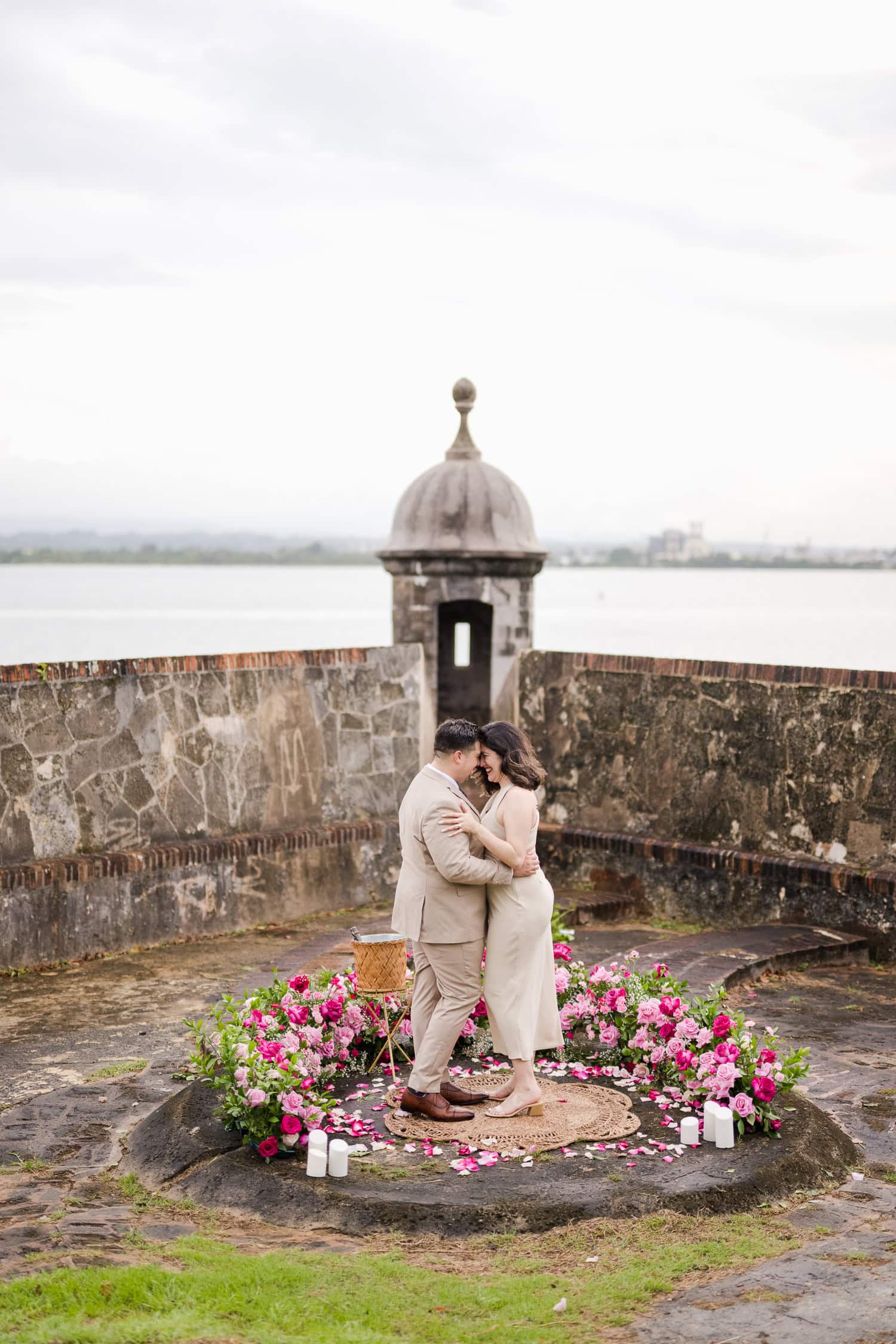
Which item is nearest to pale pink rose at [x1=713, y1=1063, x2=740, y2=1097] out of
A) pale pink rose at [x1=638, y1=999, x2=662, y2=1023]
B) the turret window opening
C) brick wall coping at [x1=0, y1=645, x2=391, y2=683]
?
pale pink rose at [x1=638, y1=999, x2=662, y2=1023]

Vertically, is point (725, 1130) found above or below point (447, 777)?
below

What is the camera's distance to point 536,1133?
593 centimetres

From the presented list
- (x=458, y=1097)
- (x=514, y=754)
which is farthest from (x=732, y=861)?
(x=514, y=754)

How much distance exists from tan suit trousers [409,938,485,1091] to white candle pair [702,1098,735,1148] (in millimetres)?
990

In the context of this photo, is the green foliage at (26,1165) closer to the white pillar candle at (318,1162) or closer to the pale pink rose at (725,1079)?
the white pillar candle at (318,1162)

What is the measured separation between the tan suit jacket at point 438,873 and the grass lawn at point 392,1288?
4.26 ft

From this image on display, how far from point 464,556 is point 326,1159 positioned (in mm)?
8404

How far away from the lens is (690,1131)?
5.88m

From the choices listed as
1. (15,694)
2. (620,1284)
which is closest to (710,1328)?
(620,1284)

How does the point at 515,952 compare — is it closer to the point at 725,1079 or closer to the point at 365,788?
the point at 725,1079

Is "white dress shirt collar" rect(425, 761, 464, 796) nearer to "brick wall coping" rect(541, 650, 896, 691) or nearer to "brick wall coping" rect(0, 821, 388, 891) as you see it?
"brick wall coping" rect(0, 821, 388, 891)

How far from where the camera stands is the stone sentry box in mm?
13516

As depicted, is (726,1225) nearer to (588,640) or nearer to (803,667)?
(803,667)

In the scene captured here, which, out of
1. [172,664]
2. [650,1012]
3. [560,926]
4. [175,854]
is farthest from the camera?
[172,664]
